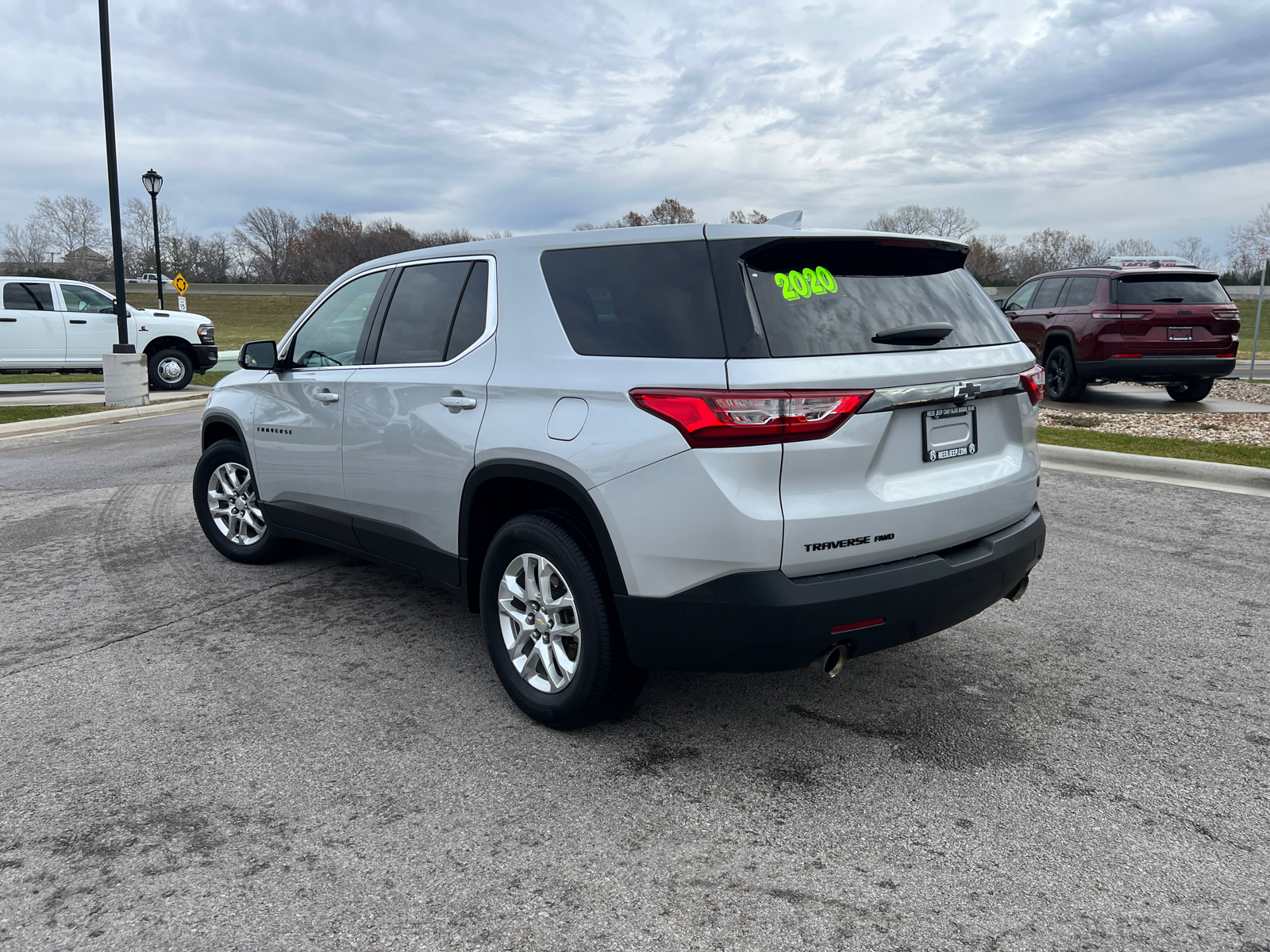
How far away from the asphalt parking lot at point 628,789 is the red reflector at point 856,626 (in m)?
0.57

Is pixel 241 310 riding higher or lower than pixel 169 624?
higher

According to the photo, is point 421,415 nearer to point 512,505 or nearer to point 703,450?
point 512,505

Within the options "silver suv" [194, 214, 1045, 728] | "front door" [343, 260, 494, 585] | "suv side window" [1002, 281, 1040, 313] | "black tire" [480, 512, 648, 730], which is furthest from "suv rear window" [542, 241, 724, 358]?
"suv side window" [1002, 281, 1040, 313]

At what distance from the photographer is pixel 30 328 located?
17.2 m

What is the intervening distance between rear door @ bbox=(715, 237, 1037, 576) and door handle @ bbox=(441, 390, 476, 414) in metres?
1.15

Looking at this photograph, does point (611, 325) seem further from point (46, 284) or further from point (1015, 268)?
point (1015, 268)

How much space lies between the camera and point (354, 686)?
387 cm

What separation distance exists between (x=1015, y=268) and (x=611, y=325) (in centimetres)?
8552

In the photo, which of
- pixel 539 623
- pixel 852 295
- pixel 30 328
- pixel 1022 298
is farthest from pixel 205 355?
pixel 852 295

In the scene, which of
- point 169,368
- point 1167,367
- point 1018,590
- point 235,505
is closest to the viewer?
point 1018,590

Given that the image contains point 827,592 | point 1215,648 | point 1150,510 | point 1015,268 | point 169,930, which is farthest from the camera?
point 1015,268

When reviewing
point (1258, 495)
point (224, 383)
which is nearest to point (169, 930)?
point (224, 383)

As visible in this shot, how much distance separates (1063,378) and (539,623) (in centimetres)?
1158

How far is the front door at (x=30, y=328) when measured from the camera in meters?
17.0
